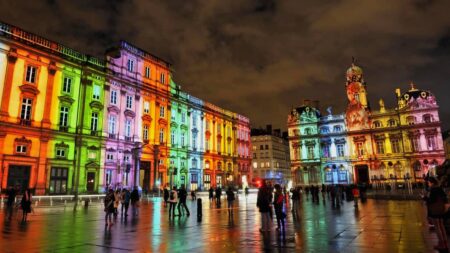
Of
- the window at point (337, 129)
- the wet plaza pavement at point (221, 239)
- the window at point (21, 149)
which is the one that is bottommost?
the wet plaza pavement at point (221, 239)

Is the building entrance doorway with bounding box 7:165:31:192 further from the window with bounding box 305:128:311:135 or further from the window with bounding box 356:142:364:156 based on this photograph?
the window with bounding box 356:142:364:156

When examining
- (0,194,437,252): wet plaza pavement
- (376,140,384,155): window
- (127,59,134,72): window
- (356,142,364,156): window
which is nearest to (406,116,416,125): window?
(376,140,384,155): window

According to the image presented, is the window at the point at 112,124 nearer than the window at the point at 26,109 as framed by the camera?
No

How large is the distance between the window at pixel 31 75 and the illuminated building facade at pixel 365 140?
208 feet

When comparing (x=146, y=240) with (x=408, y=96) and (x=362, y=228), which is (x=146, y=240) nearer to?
(x=362, y=228)

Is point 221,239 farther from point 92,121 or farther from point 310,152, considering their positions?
point 310,152

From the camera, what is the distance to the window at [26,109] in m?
34.6

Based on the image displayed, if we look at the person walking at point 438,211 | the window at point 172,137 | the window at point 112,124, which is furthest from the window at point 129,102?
the person walking at point 438,211

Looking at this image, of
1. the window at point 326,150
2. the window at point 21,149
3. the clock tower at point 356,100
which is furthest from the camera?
the window at point 326,150

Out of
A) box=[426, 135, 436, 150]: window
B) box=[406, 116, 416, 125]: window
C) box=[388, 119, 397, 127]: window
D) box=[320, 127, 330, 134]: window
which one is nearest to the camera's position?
box=[426, 135, 436, 150]: window

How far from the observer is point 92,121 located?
41.4 meters

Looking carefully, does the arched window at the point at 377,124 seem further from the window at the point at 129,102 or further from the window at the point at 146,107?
the window at the point at 129,102

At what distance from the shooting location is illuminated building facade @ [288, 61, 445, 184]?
68.0 meters

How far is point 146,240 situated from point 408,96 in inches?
3038
